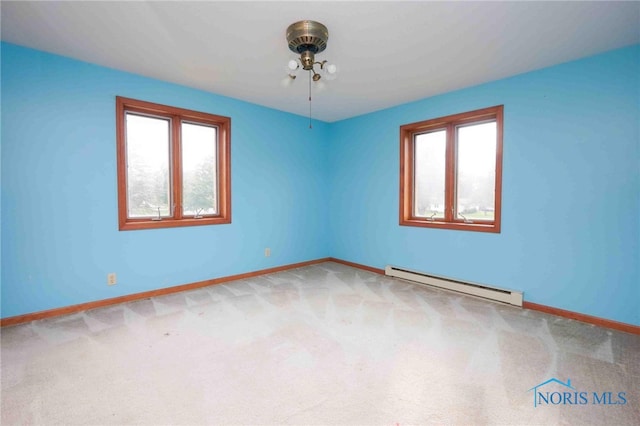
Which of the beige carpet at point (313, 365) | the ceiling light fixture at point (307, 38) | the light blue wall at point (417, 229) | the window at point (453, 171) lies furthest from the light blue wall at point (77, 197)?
the window at point (453, 171)

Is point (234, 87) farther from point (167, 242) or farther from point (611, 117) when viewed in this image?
point (611, 117)

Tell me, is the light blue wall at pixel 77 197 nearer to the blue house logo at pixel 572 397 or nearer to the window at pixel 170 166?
the window at pixel 170 166

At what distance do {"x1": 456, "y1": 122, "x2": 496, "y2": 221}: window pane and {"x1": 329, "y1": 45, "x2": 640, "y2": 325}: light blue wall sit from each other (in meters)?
0.23

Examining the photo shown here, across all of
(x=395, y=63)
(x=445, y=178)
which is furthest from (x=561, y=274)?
(x=395, y=63)

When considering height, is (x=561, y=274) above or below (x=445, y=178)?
below

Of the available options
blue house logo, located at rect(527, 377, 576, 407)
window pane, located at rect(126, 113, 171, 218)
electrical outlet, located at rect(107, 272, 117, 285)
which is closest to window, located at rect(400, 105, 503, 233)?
blue house logo, located at rect(527, 377, 576, 407)

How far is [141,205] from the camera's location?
11.3ft

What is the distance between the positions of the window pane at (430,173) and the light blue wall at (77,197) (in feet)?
8.19

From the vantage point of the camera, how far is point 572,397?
5.69ft

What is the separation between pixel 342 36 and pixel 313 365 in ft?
8.30

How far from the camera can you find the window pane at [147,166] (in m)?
3.36

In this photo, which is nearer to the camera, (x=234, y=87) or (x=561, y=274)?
(x=561, y=274)

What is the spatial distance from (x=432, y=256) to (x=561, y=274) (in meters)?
1.35

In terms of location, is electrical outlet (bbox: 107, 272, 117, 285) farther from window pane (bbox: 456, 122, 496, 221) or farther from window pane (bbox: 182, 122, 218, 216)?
window pane (bbox: 456, 122, 496, 221)
